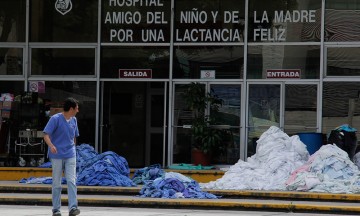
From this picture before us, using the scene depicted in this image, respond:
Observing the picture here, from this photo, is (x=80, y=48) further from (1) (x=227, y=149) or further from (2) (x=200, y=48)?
(1) (x=227, y=149)

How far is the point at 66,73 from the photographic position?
20125 mm

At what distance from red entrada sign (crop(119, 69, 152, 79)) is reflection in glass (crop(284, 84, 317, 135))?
3720mm

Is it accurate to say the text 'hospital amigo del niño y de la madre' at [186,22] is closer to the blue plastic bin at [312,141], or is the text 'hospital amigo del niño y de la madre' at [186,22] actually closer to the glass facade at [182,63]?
the glass facade at [182,63]

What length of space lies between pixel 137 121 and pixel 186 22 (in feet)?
10.8

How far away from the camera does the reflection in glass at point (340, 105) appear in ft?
61.5

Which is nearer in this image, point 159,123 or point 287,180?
point 287,180

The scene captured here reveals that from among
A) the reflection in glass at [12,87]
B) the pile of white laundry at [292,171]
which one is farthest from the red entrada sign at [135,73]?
the pile of white laundry at [292,171]

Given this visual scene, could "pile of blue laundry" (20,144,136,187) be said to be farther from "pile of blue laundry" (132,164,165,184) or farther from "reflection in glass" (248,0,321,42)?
"reflection in glass" (248,0,321,42)

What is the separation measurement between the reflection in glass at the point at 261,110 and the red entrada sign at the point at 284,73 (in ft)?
0.91

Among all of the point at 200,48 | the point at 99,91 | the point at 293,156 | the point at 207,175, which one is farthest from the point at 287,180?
the point at 99,91

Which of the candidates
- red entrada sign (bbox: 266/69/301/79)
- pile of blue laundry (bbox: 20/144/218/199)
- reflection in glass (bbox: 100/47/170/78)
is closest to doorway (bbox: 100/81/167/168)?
reflection in glass (bbox: 100/47/170/78)

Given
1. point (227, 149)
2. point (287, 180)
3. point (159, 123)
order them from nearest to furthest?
point (287, 180)
point (227, 149)
point (159, 123)

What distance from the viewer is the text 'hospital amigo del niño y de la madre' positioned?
19406 millimetres

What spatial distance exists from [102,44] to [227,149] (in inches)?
175
